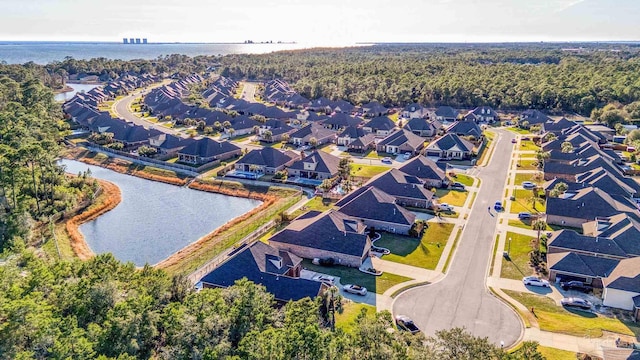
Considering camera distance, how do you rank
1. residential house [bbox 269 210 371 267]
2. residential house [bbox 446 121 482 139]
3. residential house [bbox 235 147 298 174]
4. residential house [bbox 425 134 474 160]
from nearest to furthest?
1. residential house [bbox 269 210 371 267]
2. residential house [bbox 235 147 298 174]
3. residential house [bbox 425 134 474 160]
4. residential house [bbox 446 121 482 139]

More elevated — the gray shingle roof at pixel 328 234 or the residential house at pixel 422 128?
the residential house at pixel 422 128

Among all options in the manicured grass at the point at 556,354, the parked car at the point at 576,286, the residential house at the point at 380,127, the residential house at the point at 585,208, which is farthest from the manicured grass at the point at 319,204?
the residential house at the point at 380,127

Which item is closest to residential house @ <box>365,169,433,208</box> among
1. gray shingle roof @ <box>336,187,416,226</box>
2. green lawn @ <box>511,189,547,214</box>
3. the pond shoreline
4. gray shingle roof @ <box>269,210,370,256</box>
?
gray shingle roof @ <box>336,187,416,226</box>

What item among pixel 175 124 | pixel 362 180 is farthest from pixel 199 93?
pixel 362 180

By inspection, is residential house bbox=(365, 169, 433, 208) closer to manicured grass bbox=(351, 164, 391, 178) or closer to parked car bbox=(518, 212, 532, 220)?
manicured grass bbox=(351, 164, 391, 178)

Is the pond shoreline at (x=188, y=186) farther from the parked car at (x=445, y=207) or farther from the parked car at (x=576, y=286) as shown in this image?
the parked car at (x=576, y=286)
